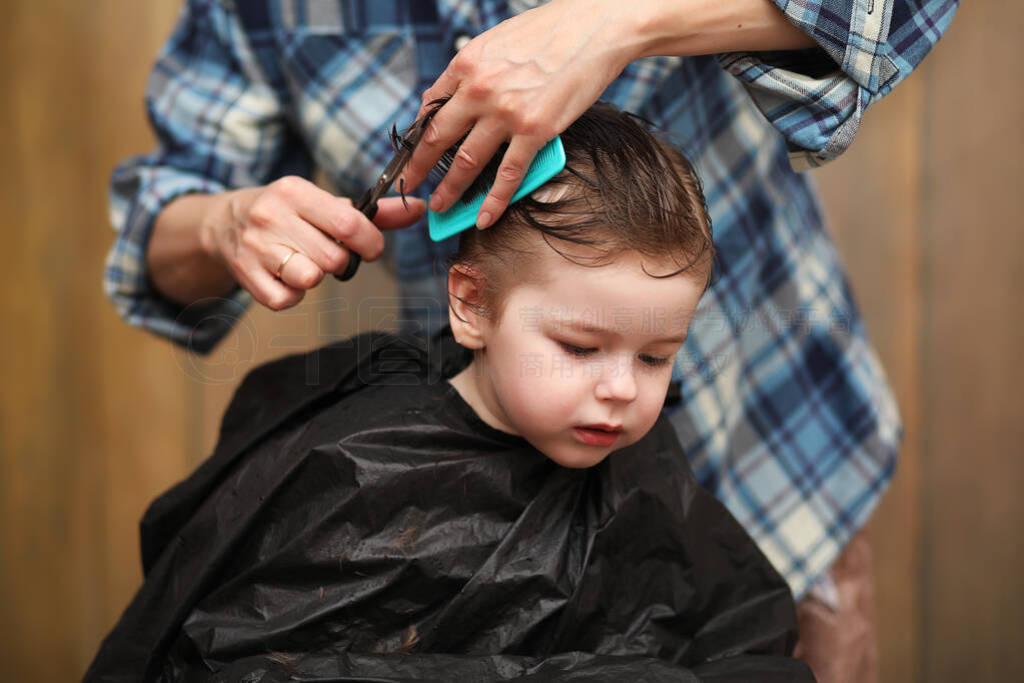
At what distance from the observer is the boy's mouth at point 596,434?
81 centimetres

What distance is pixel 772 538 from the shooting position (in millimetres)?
1142

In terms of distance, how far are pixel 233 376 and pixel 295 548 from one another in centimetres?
108

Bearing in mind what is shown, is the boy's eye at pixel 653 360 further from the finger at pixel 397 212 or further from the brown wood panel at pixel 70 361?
the brown wood panel at pixel 70 361

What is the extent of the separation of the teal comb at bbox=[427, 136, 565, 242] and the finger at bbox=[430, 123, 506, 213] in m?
0.02

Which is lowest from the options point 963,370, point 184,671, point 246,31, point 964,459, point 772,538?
point 964,459

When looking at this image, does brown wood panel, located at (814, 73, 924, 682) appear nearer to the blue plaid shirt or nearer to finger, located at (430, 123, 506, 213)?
the blue plaid shirt

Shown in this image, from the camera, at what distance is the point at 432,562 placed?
2.81 feet

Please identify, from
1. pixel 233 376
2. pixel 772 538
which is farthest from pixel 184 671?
pixel 233 376

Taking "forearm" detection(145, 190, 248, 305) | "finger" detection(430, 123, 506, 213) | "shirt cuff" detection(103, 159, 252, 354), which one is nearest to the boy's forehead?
"finger" detection(430, 123, 506, 213)

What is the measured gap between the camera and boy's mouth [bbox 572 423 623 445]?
81 cm

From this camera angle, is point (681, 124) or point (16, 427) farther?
point (16, 427)

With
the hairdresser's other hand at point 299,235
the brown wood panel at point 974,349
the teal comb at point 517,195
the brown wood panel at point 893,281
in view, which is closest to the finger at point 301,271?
the hairdresser's other hand at point 299,235

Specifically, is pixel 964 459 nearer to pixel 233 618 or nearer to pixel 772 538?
pixel 772 538

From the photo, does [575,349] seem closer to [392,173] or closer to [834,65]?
[392,173]
